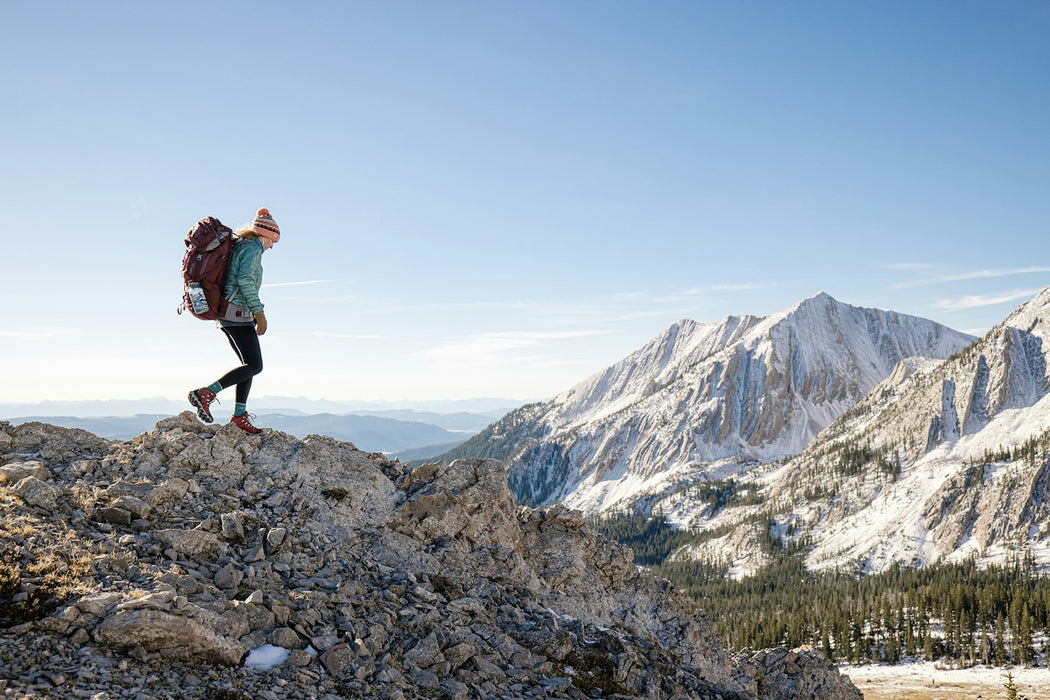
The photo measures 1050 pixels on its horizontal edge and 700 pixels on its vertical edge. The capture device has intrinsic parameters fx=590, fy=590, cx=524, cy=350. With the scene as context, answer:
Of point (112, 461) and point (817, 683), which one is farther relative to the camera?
point (817, 683)

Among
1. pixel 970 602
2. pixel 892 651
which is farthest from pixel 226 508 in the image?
pixel 970 602

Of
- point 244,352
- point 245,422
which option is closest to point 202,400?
point 244,352

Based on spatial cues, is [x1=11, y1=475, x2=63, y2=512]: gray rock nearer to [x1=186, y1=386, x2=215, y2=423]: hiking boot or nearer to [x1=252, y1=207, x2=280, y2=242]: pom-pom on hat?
[x1=186, y1=386, x2=215, y2=423]: hiking boot

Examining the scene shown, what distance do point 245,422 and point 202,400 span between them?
251cm

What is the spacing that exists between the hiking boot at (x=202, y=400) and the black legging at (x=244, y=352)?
0.42 metres

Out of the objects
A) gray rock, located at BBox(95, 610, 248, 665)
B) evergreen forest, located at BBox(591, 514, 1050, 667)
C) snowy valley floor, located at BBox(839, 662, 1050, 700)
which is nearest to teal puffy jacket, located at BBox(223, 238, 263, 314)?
→ gray rock, located at BBox(95, 610, 248, 665)

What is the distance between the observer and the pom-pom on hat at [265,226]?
1359 centimetres

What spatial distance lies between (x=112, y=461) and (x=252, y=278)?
21.8 ft

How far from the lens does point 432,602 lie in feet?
43.6

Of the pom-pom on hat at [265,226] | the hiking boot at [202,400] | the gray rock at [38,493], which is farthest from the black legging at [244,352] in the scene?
the gray rock at [38,493]

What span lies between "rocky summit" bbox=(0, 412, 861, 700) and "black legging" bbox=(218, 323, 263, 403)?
9.52ft

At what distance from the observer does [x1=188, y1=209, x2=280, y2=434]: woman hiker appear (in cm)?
1330

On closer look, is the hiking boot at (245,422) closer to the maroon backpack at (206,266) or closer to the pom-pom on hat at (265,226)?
the maroon backpack at (206,266)

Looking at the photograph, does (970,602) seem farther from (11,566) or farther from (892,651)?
(11,566)
